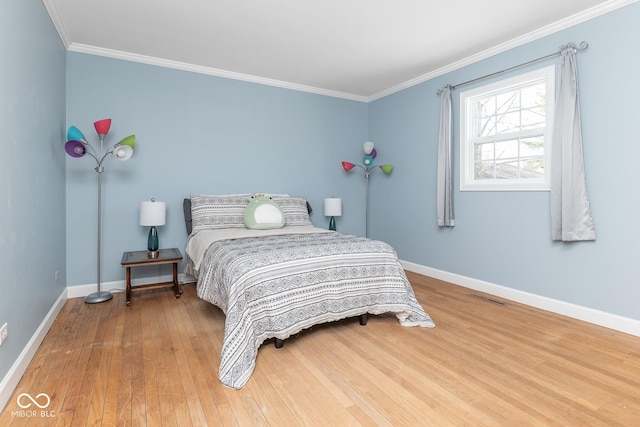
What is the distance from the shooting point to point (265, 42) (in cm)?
323

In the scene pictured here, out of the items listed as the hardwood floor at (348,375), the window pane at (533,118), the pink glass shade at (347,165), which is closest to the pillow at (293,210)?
the pink glass shade at (347,165)

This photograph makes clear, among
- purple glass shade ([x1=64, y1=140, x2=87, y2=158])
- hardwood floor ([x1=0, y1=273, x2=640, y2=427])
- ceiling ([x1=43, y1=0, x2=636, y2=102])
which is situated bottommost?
hardwood floor ([x1=0, y1=273, x2=640, y2=427])

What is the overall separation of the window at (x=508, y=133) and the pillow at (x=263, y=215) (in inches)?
81.8

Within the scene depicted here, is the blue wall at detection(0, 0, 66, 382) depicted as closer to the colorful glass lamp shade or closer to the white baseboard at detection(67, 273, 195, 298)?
the white baseboard at detection(67, 273, 195, 298)

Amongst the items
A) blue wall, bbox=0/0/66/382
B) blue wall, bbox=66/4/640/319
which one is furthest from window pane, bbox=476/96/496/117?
blue wall, bbox=0/0/66/382

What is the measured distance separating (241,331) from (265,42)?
2.66 metres

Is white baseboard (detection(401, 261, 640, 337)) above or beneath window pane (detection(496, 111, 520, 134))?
beneath

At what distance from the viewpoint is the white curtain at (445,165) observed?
12.3 ft

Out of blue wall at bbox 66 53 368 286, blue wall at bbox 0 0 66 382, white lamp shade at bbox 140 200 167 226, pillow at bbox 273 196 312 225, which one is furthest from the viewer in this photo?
pillow at bbox 273 196 312 225

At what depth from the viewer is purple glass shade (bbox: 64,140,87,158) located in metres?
2.89

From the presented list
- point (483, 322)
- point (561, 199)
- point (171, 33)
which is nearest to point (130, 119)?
point (171, 33)

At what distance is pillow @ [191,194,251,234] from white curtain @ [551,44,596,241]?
3.03 m

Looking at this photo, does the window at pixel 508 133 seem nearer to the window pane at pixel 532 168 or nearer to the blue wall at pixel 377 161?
the window pane at pixel 532 168

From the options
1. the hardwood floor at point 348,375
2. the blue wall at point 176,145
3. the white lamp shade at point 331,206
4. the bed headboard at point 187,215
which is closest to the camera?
the hardwood floor at point 348,375
